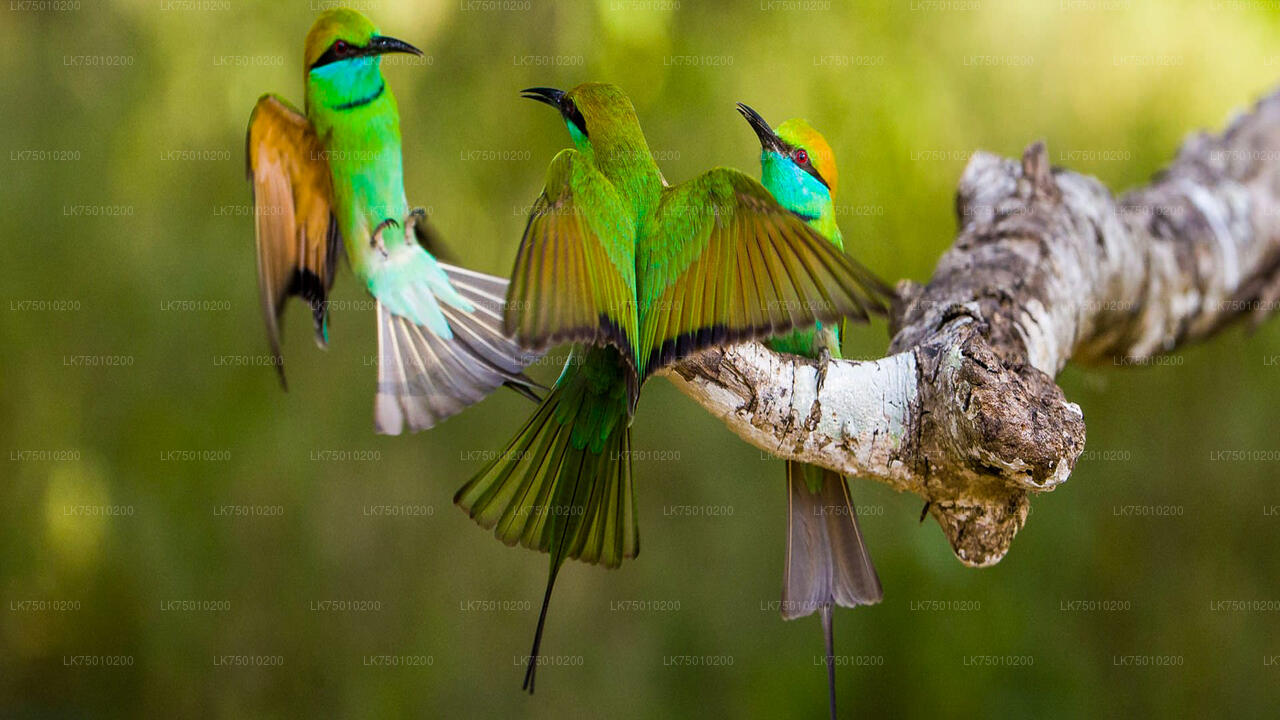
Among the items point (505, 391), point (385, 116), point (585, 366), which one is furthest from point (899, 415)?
point (505, 391)

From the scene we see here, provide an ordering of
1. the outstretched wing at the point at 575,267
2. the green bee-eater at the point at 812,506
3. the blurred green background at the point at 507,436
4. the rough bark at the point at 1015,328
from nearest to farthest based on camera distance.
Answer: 1. the outstretched wing at the point at 575,267
2. the rough bark at the point at 1015,328
3. the green bee-eater at the point at 812,506
4. the blurred green background at the point at 507,436

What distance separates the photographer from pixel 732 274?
4.12 feet

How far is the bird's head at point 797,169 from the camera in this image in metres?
1.55

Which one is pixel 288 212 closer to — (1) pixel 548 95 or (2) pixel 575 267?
(1) pixel 548 95

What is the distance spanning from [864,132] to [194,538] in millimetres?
2203

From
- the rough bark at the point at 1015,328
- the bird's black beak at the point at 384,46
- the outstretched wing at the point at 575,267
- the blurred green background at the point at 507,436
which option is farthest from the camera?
the blurred green background at the point at 507,436

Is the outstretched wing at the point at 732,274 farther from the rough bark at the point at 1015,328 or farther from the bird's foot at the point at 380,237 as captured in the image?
the bird's foot at the point at 380,237

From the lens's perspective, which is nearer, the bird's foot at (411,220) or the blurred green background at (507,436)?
the bird's foot at (411,220)

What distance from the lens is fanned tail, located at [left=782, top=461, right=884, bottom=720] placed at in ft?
5.07

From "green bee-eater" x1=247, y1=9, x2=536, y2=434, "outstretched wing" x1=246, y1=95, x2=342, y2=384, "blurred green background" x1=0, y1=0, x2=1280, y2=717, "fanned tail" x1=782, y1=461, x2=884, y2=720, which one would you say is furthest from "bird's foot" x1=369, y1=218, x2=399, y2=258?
"blurred green background" x1=0, y1=0, x2=1280, y2=717

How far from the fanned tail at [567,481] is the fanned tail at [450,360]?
3.7 inches

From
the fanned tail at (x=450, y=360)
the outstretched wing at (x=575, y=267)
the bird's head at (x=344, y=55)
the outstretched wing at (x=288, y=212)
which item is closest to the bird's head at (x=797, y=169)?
the outstretched wing at (x=575, y=267)

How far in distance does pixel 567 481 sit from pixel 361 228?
54cm

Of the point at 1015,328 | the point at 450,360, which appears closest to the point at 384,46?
the point at 450,360
